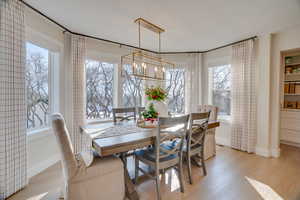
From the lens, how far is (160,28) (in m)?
2.73

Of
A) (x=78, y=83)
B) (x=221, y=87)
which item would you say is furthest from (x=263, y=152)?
(x=78, y=83)

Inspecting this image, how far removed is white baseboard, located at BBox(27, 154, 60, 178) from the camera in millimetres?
2296

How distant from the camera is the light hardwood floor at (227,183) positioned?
189 cm

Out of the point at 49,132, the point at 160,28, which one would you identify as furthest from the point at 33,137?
the point at 160,28

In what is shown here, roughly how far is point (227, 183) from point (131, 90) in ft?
9.48

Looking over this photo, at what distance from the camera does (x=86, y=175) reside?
154 cm

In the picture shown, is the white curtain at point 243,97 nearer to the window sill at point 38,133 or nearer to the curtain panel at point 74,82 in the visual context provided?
the curtain panel at point 74,82

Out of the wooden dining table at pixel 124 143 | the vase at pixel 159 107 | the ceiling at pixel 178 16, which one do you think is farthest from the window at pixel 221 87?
the wooden dining table at pixel 124 143

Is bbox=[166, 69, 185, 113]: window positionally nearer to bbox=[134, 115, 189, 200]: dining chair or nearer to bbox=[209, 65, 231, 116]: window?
bbox=[209, 65, 231, 116]: window

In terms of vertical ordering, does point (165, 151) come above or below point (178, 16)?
below

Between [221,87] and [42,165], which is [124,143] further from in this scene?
[221,87]

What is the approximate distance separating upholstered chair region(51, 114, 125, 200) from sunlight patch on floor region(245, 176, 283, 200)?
5.76ft

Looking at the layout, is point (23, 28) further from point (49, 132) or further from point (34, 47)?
point (49, 132)

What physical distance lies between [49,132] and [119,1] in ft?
7.93
